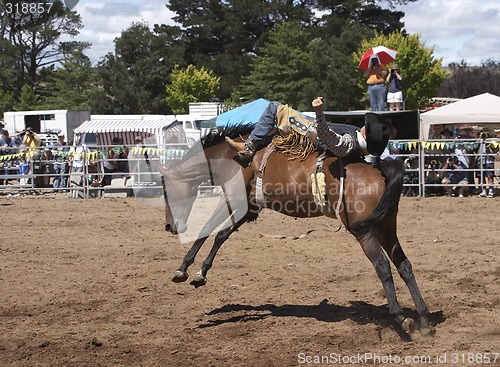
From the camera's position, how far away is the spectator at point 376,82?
1428 cm

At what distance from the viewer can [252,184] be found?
6031 mm

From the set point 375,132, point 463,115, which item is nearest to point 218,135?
point 375,132

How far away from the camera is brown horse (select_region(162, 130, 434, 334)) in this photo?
5.28 metres

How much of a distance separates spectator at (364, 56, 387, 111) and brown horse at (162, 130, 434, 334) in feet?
28.7

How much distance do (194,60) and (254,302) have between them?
4691 centimetres

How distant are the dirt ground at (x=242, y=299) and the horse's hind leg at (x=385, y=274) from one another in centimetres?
21

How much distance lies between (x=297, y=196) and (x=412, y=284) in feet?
4.01

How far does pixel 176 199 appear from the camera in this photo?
246 inches

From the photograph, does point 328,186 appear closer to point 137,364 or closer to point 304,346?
point 304,346

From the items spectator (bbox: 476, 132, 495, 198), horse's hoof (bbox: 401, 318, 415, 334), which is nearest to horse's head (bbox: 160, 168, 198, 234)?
horse's hoof (bbox: 401, 318, 415, 334)

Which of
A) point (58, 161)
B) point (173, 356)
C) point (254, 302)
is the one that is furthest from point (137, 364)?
point (58, 161)

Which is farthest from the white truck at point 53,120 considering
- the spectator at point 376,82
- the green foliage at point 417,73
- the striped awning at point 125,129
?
the spectator at point 376,82

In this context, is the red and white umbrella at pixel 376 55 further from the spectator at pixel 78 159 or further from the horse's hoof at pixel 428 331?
the horse's hoof at pixel 428 331

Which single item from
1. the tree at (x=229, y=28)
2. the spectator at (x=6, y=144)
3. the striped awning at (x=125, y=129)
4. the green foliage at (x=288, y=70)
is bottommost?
the spectator at (x=6, y=144)
